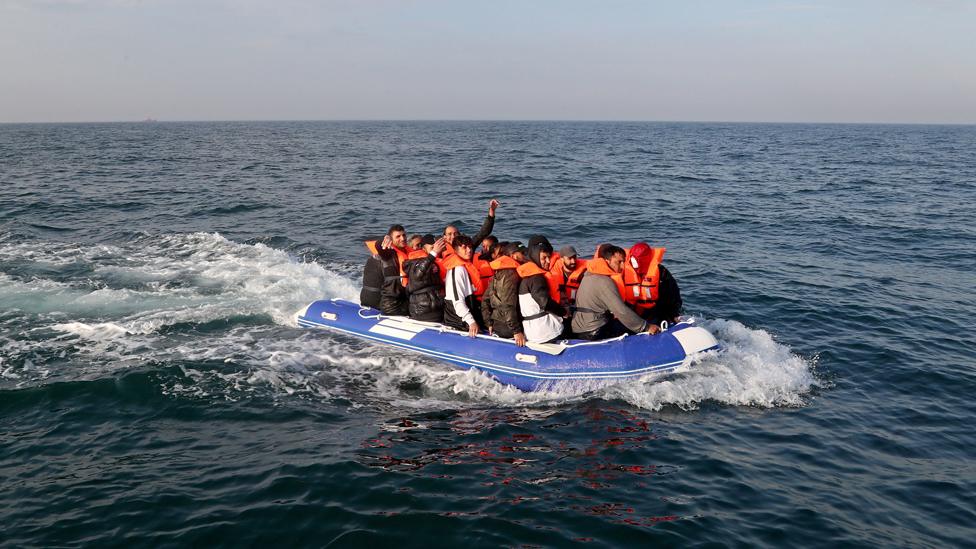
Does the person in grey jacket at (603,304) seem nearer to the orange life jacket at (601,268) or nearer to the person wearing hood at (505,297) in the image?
the orange life jacket at (601,268)

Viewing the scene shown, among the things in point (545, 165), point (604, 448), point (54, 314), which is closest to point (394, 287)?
point (604, 448)

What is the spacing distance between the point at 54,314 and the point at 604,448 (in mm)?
10023

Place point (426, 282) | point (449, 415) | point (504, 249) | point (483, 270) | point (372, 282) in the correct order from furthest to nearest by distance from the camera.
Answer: point (372, 282)
point (426, 282)
point (483, 270)
point (504, 249)
point (449, 415)

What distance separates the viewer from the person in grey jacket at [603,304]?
8.79m

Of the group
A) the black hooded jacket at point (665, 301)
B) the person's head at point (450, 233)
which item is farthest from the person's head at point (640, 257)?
the person's head at point (450, 233)

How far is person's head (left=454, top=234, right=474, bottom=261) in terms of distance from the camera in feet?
29.4

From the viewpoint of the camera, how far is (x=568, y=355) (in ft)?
28.8

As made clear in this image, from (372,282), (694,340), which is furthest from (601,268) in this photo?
(372,282)

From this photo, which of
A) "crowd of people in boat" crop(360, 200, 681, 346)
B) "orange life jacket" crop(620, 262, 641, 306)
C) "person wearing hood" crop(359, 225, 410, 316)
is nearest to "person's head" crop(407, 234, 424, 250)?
"crowd of people in boat" crop(360, 200, 681, 346)

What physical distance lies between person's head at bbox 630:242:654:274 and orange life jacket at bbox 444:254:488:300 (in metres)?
2.20

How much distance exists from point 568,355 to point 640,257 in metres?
1.82

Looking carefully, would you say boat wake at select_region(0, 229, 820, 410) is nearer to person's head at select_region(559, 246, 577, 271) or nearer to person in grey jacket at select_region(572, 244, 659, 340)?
person in grey jacket at select_region(572, 244, 659, 340)

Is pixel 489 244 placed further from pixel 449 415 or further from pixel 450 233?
pixel 449 415

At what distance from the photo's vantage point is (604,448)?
24.1 ft
